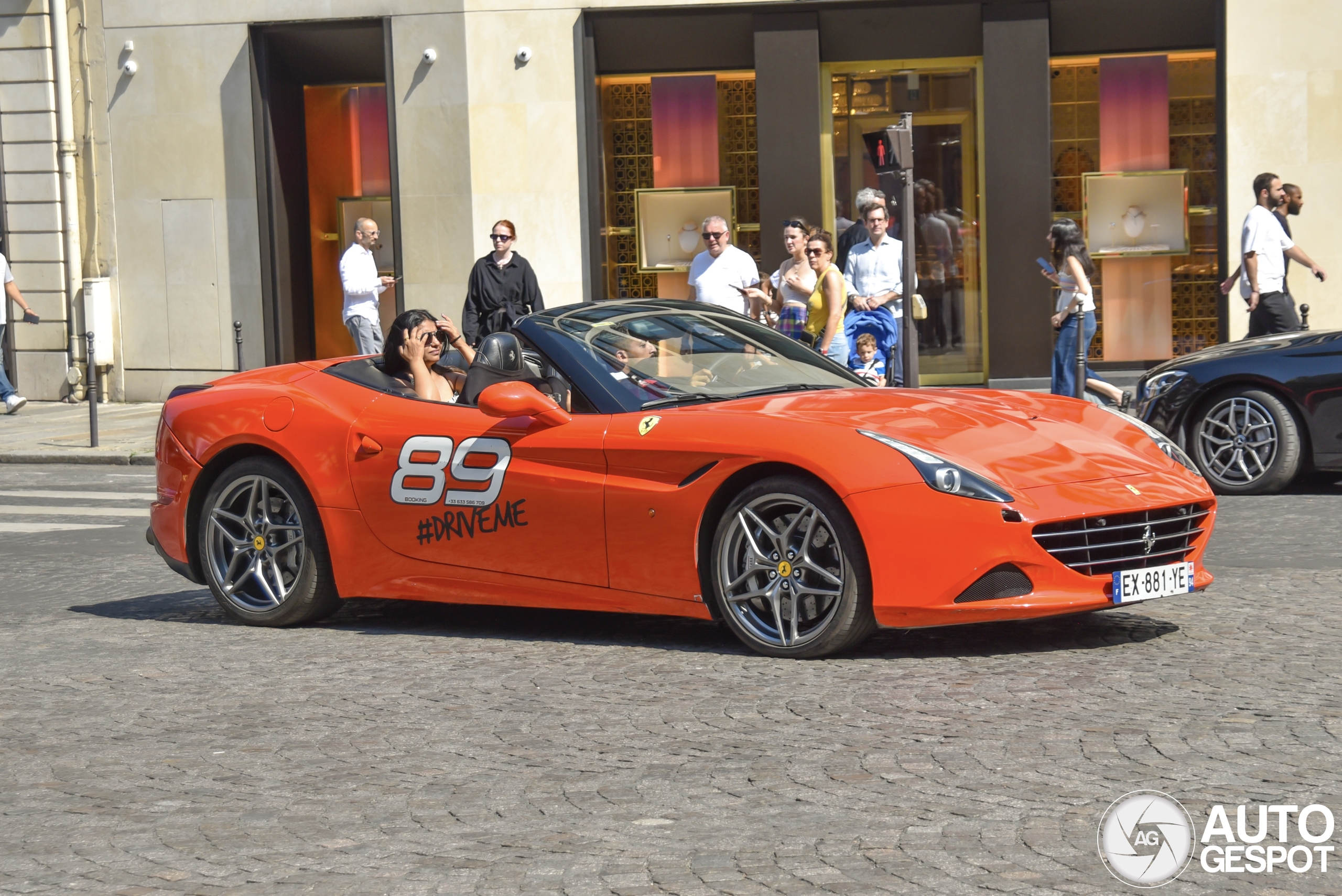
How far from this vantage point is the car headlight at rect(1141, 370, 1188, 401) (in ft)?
37.2

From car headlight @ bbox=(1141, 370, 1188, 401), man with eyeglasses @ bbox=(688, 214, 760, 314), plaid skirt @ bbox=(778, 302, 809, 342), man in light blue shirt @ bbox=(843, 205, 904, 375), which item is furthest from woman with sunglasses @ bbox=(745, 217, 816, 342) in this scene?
car headlight @ bbox=(1141, 370, 1188, 401)

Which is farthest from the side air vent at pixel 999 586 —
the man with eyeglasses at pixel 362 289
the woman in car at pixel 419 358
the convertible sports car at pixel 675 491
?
the man with eyeglasses at pixel 362 289

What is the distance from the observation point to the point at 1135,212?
64.2 feet

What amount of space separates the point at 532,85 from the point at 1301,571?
13428 millimetres

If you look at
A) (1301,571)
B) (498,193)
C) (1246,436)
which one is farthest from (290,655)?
(498,193)

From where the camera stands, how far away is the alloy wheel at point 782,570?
630 cm

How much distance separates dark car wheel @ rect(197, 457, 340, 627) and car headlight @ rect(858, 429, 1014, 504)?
2.70 metres

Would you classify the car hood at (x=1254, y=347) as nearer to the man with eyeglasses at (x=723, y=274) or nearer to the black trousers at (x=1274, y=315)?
the black trousers at (x=1274, y=315)

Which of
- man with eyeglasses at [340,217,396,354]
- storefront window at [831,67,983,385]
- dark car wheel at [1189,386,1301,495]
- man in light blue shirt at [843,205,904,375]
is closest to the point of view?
dark car wheel at [1189,386,1301,495]

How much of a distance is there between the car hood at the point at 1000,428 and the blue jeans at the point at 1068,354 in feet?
24.1

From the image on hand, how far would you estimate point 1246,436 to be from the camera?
36.5 feet

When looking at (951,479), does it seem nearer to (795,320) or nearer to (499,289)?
(795,320)

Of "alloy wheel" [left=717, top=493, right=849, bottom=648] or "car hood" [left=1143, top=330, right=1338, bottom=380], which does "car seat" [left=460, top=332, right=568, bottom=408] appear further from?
"car hood" [left=1143, top=330, right=1338, bottom=380]

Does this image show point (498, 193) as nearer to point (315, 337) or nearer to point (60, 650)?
point (315, 337)
